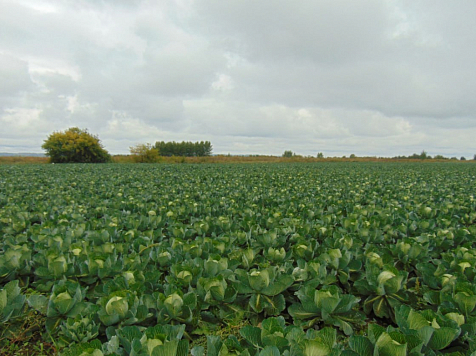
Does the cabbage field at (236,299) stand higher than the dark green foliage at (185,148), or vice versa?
the dark green foliage at (185,148)

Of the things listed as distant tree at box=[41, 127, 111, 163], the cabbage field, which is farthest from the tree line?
the cabbage field

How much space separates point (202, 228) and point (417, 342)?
2942 mm

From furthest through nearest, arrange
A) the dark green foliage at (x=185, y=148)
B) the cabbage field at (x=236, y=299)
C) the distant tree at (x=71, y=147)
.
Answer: the dark green foliage at (x=185, y=148), the distant tree at (x=71, y=147), the cabbage field at (x=236, y=299)

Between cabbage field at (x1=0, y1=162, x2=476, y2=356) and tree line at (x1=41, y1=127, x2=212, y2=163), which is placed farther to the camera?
tree line at (x1=41, y1=127, x2=212, y2=163)

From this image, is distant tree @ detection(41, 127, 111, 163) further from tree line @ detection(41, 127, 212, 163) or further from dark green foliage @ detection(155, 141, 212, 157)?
dark green foliage @ detection(155, 141, 212, 157)

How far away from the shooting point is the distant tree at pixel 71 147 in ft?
139

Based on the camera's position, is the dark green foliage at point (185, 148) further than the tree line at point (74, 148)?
Yes

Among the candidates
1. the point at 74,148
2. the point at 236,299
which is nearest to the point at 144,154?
the point at 74,148

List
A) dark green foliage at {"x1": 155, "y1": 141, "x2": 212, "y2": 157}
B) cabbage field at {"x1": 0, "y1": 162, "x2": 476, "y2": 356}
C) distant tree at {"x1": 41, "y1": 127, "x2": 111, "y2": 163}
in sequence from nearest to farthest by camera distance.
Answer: cabbage field at {"x1": 0, "y1": 162, "x2": 476, "y2": 356} < distant tree at {"x1": 41, "y1": 127, "x2": 111, "y2": 163} < dark green foliage at {"x1": 155, "y1": 141, "x2": 212, "y2": 157}

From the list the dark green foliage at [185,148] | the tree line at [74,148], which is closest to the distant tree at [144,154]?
the tree line at [74,148]

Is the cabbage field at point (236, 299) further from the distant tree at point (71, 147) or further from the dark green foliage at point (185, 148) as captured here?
the dark green foliage at point (185, 148)

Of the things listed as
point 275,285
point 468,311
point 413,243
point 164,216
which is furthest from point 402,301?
point 164,216

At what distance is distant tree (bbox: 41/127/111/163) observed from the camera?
42.5 metres

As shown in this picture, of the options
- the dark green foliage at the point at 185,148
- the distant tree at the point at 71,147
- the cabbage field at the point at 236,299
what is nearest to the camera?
the cabbage field at the point at 236,299
